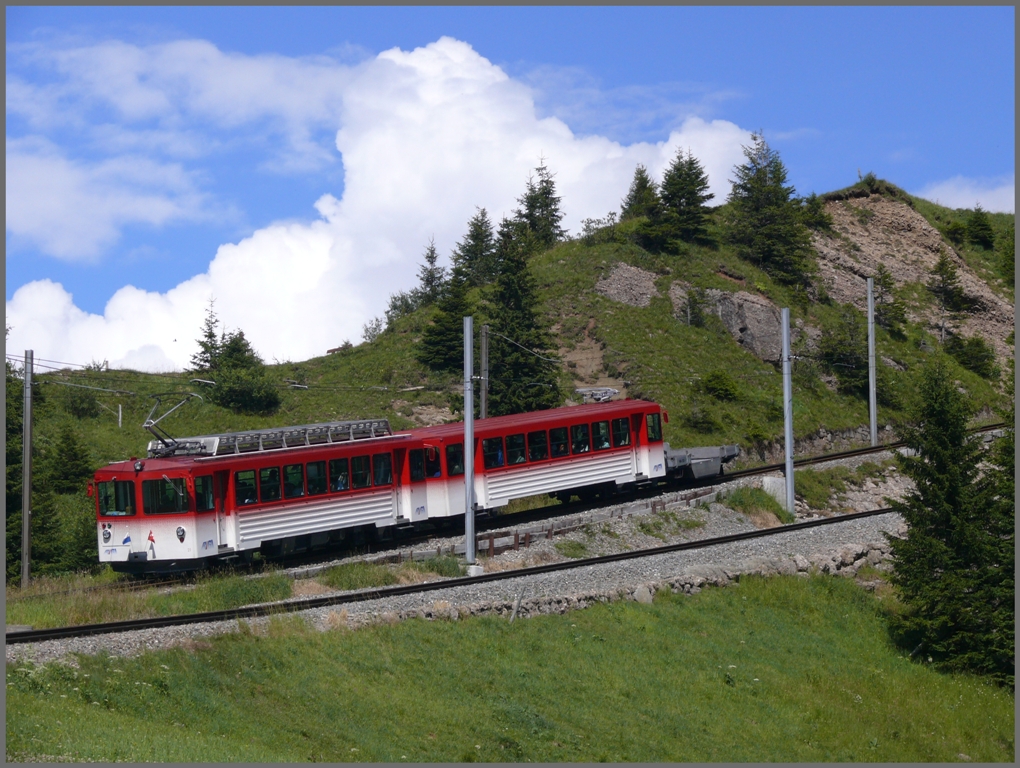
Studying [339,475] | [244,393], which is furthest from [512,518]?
[244,393]

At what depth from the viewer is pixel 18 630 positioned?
56.6 feet

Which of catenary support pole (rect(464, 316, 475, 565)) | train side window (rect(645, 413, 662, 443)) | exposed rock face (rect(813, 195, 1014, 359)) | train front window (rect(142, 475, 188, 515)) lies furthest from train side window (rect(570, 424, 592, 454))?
exposed rock face (rect(813, 195, 1014, 359))

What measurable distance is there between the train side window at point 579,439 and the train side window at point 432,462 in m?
4.76

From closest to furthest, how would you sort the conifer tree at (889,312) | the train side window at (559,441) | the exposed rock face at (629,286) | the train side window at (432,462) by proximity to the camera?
the train side window at (432,462), the train side window at (559,441), the exposed rock face at (629,286), the conifer tree at (889,312)

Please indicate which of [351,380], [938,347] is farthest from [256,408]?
[938,347]

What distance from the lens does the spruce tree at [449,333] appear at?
5253cm

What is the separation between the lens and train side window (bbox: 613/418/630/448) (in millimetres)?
32281

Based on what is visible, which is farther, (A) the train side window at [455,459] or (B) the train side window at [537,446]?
(B) the train side window at [537,446]

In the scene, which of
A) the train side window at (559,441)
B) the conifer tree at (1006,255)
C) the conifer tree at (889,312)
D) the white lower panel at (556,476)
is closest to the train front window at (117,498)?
the white lower panel at (556,476)

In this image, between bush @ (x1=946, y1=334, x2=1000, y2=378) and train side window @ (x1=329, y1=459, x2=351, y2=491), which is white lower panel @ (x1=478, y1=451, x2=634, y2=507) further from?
bush @ (x1=946, y1=334, x2=1000, y2=378)

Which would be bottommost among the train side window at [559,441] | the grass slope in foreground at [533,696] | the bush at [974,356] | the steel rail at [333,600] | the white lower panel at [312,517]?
the grass slope in foreground at [533,696]

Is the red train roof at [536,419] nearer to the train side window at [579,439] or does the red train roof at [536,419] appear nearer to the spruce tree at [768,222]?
the train side window at [579,439]

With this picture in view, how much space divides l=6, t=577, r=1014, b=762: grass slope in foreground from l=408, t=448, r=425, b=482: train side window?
8213mm

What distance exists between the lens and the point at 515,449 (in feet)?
98.5
